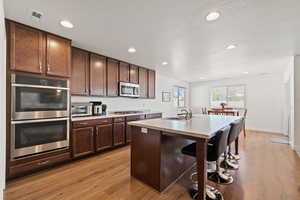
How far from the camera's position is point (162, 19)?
6.66ft

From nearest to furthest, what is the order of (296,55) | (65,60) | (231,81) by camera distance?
(65,60)
(296,55)
(231,81)

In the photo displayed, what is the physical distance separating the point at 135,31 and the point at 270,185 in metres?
3.14

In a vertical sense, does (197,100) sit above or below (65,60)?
below

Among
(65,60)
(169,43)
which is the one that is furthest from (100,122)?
(169,43)

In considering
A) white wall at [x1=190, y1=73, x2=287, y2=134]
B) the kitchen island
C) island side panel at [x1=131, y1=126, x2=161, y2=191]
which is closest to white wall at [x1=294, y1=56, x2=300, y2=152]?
white wall at [x1=190, y1=73, x2=287, y2=134]

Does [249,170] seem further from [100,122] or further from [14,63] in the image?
[14,63]

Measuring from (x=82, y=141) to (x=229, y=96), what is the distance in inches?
252

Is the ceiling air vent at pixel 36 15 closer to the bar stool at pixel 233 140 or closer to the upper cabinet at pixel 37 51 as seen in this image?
the upper cabinet at pixel 37 51

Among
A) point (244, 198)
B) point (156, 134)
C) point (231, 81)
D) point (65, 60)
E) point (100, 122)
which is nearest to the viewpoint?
point (244, 198)

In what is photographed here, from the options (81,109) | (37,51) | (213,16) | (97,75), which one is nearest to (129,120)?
(81,109)

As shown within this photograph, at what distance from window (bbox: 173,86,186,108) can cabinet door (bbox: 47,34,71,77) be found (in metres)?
5.23

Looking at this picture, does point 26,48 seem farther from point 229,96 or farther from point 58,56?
point 229,96

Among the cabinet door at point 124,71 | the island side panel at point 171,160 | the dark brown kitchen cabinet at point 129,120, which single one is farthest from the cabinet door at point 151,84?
the island side panel at point 171,160

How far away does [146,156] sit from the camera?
2.00 m
